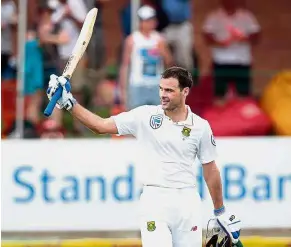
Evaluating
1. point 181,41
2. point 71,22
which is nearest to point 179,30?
point 181,41

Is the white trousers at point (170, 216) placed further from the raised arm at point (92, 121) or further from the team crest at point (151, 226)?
the raised arm at point (92, 121)

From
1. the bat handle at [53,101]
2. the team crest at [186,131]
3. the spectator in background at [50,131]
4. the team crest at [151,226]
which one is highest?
the spectator in background at [50,131]

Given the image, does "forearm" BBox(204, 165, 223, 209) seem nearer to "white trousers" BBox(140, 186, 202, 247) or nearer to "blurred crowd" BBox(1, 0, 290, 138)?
"white trousers" BBox(140, 186, 202, 247)

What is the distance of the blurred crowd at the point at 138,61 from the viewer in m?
13.2

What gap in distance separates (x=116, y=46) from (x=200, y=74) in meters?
1.70

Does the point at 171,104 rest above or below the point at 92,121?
above

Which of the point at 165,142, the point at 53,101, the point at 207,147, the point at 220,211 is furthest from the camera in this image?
the point at 220,211

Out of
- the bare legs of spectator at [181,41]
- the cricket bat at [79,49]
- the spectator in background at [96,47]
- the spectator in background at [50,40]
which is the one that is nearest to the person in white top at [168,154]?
the cricket bat at [79,49]

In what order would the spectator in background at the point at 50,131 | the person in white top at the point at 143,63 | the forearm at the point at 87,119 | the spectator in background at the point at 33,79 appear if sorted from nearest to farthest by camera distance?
1. the forearm at the point at 87,119
2. the person in white top at the point at 143,63
3. the spectator in background at the point at 50,131
4. the spectator in background at the point at 33,79

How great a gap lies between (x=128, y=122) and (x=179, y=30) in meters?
5.68

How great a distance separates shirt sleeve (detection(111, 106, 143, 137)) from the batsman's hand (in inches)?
40.5

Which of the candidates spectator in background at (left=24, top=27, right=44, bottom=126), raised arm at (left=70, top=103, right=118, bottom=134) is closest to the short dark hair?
raised arm at (left=70, top=103, right=118, bottom=134)

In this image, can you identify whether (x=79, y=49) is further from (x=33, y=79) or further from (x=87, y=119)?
(x=33, y=79)

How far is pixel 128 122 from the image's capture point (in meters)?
8.35
